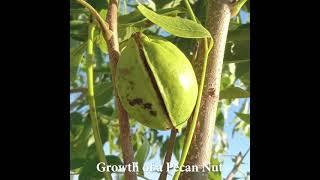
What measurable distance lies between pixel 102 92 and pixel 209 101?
2.11 ft

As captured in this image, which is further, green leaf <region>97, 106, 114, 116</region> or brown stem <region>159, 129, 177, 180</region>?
green leaf <region>97, 106, 114, 116</region>

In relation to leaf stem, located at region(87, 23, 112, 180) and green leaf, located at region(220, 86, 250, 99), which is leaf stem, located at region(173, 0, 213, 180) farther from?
green leaf, located at region(220, 86, 250, 99)

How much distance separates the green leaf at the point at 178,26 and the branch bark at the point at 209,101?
0.07 metres

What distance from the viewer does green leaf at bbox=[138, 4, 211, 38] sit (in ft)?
2.52

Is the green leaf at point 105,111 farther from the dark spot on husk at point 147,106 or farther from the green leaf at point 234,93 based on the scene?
the dark spot on husk at point 147,106

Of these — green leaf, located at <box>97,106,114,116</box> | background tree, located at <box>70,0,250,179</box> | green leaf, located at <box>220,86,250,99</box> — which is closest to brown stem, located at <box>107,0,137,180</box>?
background tree, located at <box>70,0,250,179</box>

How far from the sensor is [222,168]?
36.0 inches

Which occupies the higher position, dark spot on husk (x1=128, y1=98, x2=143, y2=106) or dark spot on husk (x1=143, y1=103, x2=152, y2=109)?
dark spot on husk (x1=128, y1=98, x2=143, y2=106)

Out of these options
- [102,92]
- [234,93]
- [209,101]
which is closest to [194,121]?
[209,101]

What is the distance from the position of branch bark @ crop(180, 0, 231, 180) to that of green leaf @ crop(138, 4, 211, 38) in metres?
0.07
